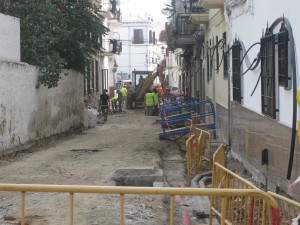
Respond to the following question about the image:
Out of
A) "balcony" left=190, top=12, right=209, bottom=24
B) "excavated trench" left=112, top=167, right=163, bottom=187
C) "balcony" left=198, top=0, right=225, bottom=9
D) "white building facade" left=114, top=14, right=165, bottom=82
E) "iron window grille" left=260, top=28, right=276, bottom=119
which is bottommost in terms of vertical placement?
"excavated trench" left=112, top=167, right=163, bottom=187

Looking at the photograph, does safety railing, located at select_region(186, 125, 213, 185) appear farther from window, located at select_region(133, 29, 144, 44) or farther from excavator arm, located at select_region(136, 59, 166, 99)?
window, located at select_region(133, 29, 144, 44)

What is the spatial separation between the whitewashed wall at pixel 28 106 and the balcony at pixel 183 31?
6.21 metres

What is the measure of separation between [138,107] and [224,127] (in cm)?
2161

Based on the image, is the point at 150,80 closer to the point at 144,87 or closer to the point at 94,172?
the point at 144,87

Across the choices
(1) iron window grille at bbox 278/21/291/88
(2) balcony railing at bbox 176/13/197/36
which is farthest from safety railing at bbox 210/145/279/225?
(2) balcony railing at bbox 176/13/197/36

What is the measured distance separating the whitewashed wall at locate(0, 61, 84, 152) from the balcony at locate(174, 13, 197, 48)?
621 centimetres

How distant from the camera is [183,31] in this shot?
77.8 feet

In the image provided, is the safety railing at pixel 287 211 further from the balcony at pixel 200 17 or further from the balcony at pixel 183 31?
the balcony at pixel 183 31

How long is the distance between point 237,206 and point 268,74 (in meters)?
3.33

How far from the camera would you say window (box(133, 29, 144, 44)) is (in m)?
67.8

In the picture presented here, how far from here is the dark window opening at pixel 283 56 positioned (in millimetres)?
7082

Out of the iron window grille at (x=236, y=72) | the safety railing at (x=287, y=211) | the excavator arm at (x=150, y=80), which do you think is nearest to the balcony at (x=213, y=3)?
the iron window grille at (x=236, y=72)

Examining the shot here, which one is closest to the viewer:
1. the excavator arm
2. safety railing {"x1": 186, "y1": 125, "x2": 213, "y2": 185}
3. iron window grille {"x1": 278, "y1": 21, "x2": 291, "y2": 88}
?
iron window grille {"x1": 278, "y1": 21, "x2": 291, "y2": 88}

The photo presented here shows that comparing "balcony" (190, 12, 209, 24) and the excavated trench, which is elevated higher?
"balcony" (190, 12, 209, 24)
